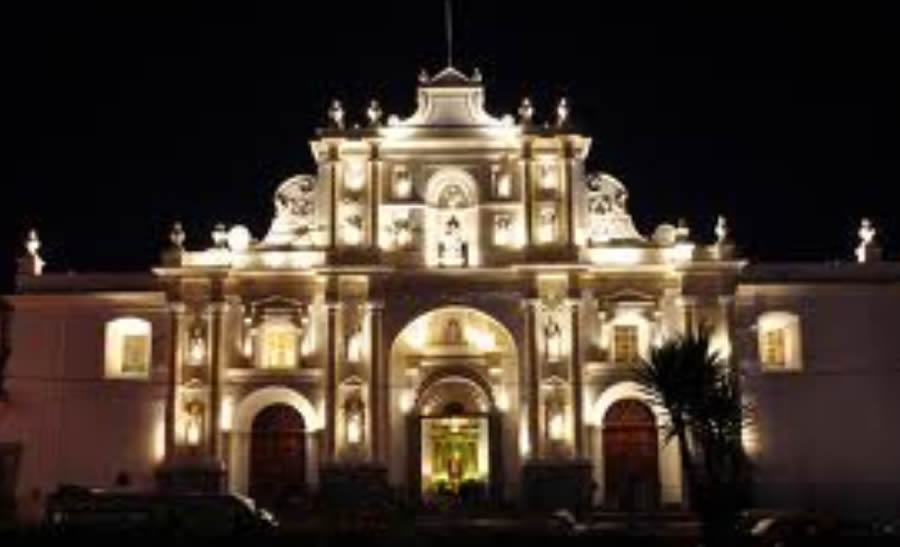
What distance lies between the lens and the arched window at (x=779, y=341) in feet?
183

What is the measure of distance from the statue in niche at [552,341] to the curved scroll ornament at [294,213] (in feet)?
32.6

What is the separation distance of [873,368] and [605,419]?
1052cm

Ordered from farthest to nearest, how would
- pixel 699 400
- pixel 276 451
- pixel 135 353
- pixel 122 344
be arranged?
1. pixel 122 344
2. pixel 135 353
3. pixel 276 451
4. pixel 699 400

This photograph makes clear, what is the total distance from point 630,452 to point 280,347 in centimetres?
1409

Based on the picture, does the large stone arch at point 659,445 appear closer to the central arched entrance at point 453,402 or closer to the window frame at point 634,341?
the window frame at point 634,341

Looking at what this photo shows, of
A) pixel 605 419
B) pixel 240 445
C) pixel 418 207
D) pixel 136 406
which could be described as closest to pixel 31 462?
pixel 136 406

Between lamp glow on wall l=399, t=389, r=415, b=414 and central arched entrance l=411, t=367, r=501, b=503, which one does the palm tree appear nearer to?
central arched entrance l=411, t=367, r=501, b=503

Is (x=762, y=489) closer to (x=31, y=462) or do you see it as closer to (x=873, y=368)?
(x=873, y=368)

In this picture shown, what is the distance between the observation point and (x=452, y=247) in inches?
2215

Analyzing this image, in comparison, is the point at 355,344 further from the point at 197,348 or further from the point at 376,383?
the point at 197,348

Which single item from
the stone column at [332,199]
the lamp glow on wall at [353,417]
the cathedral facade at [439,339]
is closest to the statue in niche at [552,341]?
the cathedral facade at [439,339]

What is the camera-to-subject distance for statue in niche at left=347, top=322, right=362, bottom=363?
54438mm

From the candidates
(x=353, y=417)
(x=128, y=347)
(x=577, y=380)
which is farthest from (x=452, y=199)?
(x=128, y=347)

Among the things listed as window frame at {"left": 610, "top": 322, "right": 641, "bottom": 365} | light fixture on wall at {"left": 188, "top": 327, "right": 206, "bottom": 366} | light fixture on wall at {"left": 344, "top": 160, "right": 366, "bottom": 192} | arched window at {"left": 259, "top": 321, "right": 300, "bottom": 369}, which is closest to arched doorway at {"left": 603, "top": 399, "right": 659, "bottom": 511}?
window frame at {"left": 610, "top": 322, "right": 641, "bottom": 365}
